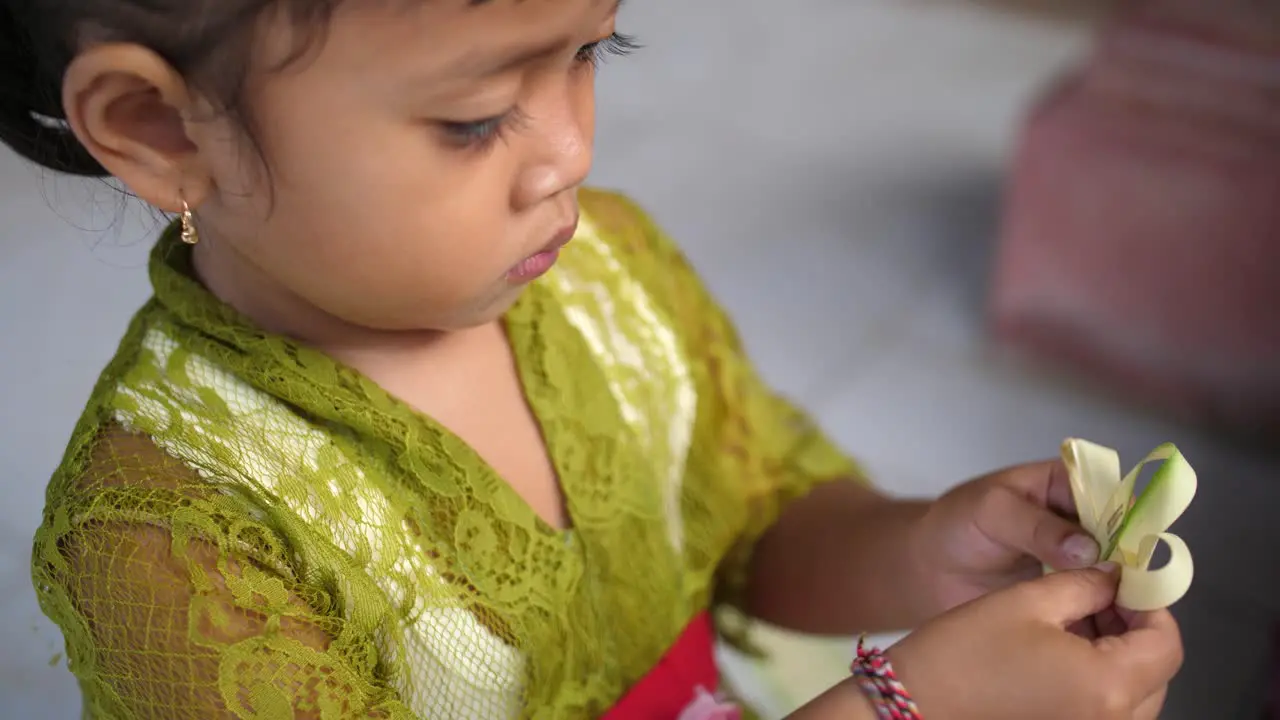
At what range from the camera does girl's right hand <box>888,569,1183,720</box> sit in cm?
52

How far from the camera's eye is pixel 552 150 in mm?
524

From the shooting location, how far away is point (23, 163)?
0.60 m

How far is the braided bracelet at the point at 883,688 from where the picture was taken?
20.3 inches

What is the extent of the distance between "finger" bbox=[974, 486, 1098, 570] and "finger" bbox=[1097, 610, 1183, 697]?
4cm

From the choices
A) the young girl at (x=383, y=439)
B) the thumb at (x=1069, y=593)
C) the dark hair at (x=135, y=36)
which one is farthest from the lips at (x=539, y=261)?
the thumb at (x=1069, y=593)

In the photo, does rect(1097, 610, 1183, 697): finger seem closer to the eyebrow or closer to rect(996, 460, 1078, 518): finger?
rect(996, 460, 1078, 518): finger

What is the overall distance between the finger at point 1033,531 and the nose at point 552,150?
0.24 m

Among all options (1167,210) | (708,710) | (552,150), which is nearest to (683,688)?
(708,710)

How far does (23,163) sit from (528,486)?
0.88ft

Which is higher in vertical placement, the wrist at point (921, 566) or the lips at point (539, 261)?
the lips at point (539, 261)

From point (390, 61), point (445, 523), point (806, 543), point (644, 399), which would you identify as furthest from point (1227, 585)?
point (390, 61)

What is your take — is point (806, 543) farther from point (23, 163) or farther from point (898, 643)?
point (23, 163)

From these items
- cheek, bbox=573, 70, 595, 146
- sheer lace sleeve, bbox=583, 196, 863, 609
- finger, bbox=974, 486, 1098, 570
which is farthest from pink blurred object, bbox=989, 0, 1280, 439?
cheek, bbox=573, 70, 595, 146

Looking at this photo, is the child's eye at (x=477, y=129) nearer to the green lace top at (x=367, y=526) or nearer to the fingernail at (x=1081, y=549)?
the green lace top at (x=367, y=526)
